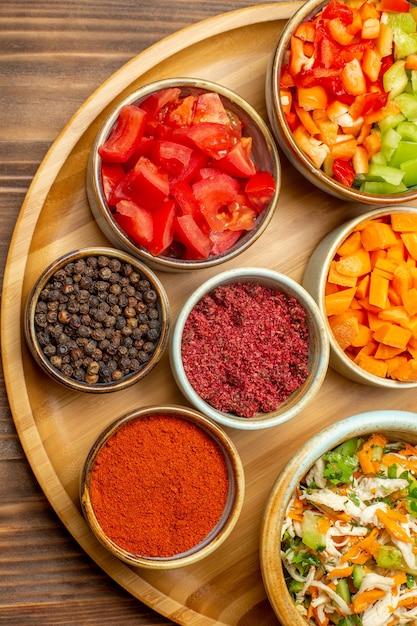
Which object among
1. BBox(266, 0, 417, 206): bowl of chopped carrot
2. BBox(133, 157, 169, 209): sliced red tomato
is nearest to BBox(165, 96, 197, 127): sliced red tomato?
BBox(133, 157, 169, 209): sliced red tomato

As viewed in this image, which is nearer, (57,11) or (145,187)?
(145,187)

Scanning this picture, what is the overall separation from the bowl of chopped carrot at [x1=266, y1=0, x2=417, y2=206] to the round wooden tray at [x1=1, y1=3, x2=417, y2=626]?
0.17 meters

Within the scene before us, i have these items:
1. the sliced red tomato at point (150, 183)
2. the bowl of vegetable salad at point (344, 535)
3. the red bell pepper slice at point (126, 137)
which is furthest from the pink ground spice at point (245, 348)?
the red bell pepper slice at point (126, 137)

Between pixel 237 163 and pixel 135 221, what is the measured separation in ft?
1.26

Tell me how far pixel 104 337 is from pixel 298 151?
0.87 meters

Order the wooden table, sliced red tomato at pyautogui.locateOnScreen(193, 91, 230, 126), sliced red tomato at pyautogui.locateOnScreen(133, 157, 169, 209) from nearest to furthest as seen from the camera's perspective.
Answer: sliced red tomato at pyautogui.locateOnScreen(133, 157, 169, 209), sliced red tomato at pyautogui.locateOnScreen(193, 91, 230, 126), the wooden table

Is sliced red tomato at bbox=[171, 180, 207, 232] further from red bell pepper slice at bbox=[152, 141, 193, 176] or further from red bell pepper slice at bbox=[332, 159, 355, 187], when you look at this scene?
red bell pepper slice at bbox=[332, 159, 355, 187]

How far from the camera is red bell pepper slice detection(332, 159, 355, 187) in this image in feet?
8.64

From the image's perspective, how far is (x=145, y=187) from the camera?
2.45 meters

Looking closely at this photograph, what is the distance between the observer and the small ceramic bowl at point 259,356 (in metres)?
2.55

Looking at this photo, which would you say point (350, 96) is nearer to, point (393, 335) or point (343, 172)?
point (343, 172)

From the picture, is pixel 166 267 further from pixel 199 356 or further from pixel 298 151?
pixel 298 151

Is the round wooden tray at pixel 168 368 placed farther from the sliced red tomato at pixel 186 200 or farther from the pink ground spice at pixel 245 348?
the sliced red tomato at pixel 186 200

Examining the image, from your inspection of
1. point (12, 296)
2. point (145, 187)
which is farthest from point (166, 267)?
point (12, 296)
